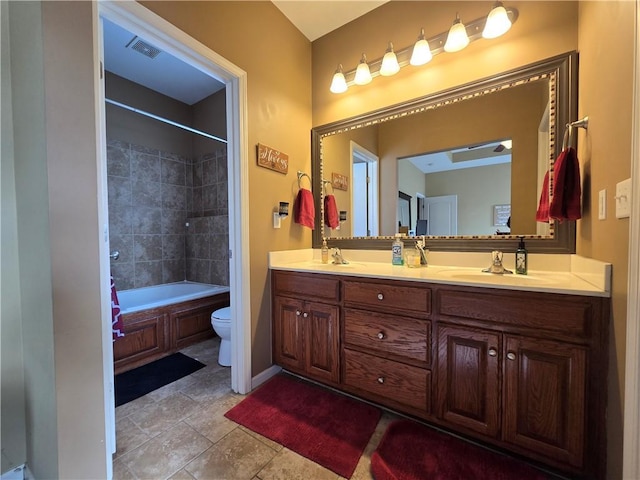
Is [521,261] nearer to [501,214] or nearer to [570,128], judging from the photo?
[501,214]

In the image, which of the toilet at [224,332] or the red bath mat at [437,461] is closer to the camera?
the red bath mat at [437,461]

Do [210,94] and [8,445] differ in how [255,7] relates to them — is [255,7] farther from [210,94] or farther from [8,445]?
[8,445]

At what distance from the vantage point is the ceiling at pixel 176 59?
6.29 ft

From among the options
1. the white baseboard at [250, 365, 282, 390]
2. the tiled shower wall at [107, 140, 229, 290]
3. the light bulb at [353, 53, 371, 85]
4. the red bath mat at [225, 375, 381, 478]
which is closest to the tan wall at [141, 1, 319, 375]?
the white baseboard at [250, 365, 282, 390]

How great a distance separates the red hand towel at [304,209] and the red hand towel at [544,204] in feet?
4.81

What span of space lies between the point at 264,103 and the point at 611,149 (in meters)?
1.87

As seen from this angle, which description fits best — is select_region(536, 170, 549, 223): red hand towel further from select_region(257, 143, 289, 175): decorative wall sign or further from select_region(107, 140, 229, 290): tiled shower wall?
select_region(107, 140, 229, 290): tiled shower wall


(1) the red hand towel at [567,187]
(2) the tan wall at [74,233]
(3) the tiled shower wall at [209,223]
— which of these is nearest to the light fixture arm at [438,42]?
(1) the red hand towel at [567,187]

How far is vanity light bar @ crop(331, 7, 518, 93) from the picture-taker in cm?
152

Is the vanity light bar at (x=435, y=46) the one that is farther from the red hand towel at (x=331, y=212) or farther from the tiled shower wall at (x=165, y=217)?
the tiled shower wall at (x=165, y=217)

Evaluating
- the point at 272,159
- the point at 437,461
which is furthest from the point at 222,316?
the point at 437,461

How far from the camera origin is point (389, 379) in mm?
1427

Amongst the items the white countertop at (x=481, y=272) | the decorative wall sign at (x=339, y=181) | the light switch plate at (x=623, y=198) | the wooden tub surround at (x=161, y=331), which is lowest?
the wooden tub surround at (x=161, y=331)

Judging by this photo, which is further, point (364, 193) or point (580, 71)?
point (364, 193)
